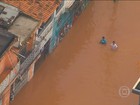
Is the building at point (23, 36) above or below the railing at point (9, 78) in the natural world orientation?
above

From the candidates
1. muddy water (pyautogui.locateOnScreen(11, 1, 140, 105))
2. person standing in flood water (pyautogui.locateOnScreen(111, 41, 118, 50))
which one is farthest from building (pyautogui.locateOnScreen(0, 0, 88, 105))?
person standing in flood water (pyautogui.locateOnScreen(111, 41, 118, 50))

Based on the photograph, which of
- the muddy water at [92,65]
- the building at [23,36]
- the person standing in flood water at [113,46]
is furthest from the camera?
the person standing in flood water at [113,46]

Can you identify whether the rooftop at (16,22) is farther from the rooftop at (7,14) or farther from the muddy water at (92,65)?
Answer: the muddy water at (92,65)

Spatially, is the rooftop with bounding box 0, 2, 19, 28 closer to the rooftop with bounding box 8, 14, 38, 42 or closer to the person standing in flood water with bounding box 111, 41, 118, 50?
the rooftop with bounding box 8, 14, 38, 42

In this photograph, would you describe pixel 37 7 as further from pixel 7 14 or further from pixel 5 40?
pixel 5 40

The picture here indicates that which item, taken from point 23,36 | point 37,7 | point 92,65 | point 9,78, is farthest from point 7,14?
point 92,65

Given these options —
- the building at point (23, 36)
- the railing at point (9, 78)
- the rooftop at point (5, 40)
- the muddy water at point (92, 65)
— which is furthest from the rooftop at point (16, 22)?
the muddy water at point (92, 65)
